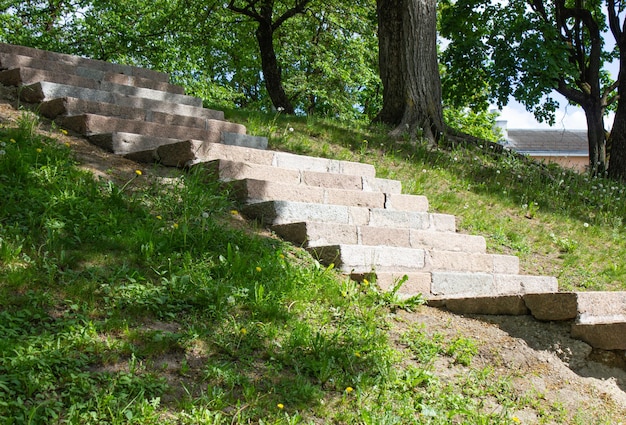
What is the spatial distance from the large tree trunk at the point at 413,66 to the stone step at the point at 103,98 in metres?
3.00

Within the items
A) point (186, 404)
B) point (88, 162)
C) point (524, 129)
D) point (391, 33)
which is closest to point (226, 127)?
point (88, 162)

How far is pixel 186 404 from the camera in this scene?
10.2ft

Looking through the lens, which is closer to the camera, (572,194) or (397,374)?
(397,374)

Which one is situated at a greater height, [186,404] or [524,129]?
[524,129]

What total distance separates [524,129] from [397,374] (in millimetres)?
44630

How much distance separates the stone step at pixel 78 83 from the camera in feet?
25.2

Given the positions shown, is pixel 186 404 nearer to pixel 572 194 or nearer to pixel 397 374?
pixel 397 374

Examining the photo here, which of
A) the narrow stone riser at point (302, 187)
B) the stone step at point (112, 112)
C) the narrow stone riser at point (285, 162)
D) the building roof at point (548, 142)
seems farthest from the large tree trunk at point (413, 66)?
the building roof at point (548, 142)

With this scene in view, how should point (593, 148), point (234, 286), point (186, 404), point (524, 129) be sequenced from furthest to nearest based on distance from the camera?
point (524, 129), point (593, 148), point (234, 286), point (186, 404)

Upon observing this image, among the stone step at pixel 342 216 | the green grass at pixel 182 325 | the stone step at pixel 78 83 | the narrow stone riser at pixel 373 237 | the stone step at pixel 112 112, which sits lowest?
the green grass at pixel 182 325

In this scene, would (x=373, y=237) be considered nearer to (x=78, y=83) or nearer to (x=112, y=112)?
(x=112, y=112)

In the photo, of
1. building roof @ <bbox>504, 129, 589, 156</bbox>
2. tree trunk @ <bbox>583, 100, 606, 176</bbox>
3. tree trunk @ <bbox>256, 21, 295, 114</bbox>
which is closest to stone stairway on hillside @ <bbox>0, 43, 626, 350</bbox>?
tree trunk @ <bbox>256, 21, 295, 114</bbox>

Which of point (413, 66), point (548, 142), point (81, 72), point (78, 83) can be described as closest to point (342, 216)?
point (78, 83)

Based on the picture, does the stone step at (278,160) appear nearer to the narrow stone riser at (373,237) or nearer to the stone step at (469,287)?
the narrow stone riser at (373,237)
